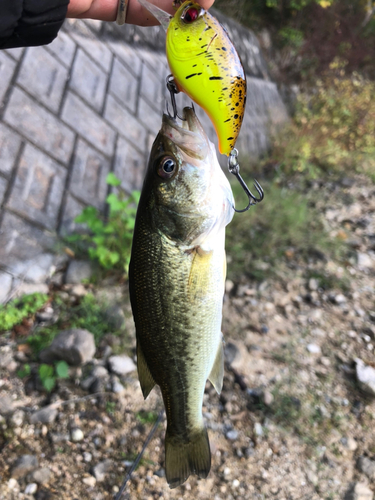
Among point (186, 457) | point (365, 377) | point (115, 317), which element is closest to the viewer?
point (186, 457)

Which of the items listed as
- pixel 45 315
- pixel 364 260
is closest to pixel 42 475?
pixel 45 315

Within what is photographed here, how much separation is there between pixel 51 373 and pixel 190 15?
2.17 m

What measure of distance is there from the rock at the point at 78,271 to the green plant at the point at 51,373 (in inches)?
30.6

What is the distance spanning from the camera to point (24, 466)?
6.37 feet

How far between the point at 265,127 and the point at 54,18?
5.55m

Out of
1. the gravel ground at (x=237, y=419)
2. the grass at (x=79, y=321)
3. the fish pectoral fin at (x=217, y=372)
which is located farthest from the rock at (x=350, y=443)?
the grass at (x=79, y=321)

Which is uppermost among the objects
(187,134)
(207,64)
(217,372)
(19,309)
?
(207,64)

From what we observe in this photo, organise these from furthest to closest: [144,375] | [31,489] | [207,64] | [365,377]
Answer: [365,377]
[31,489]
[144,375]
[207,64]

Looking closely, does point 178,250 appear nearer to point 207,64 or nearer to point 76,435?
point 207,64

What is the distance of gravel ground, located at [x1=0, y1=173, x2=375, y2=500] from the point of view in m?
2.03

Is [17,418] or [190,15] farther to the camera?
[17,418]

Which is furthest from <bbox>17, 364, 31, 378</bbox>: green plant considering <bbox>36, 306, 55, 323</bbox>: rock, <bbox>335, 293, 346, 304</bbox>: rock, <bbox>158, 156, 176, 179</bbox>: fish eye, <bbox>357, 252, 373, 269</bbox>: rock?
<bbox>357, 252, 373, 269</bbox>: rock

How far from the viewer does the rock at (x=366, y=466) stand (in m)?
2.19

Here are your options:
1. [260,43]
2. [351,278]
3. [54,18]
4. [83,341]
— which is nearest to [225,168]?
[351,278]
